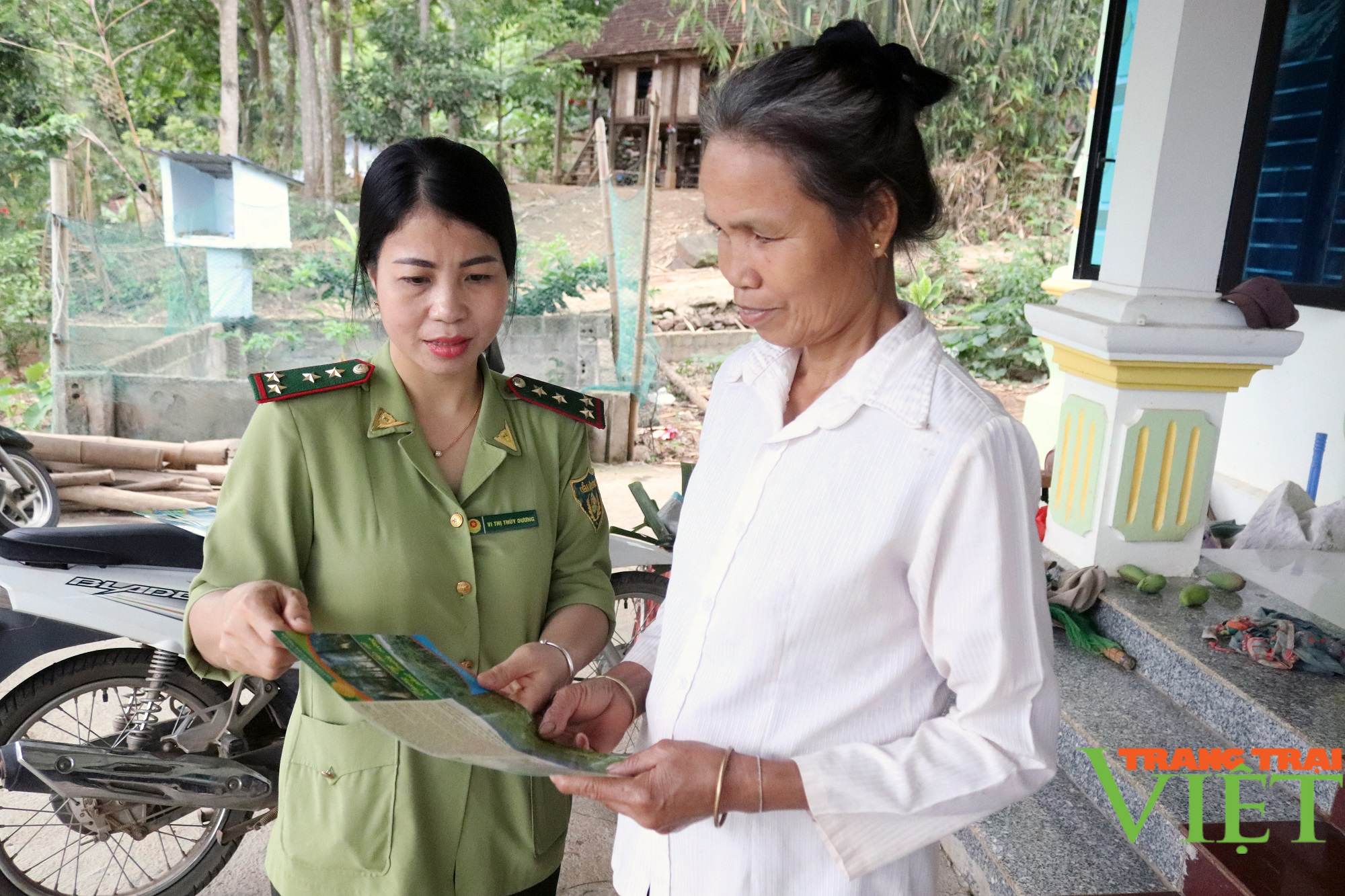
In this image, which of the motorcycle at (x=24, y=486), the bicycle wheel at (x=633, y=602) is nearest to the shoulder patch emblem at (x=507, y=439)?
the bicycle wheel at (x=633, y=602)

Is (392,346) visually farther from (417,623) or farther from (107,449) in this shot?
(107,449)

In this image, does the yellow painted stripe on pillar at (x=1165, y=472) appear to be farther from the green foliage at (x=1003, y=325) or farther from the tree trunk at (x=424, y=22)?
the tree trunk at (x=424, y=22)

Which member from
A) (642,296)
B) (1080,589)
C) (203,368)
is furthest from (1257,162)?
(203,368)

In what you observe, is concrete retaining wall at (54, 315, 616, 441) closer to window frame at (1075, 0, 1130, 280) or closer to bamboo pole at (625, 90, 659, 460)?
bamboo pole at (625, 90, 659, 460)

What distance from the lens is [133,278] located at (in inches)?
246

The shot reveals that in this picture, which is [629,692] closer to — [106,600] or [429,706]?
[429,706]

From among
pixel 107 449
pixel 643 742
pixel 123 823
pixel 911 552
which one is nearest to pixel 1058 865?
pixel 643 742

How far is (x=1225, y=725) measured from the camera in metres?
2.31

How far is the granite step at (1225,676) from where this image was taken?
82.4 inches

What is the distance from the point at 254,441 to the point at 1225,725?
7.12 feet

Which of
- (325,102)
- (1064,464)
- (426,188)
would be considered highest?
(325,102)

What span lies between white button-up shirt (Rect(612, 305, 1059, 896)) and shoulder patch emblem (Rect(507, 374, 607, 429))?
40 cm

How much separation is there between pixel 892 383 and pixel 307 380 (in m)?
0.73

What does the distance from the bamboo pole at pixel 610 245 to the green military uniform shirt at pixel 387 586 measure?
18.2 ft
